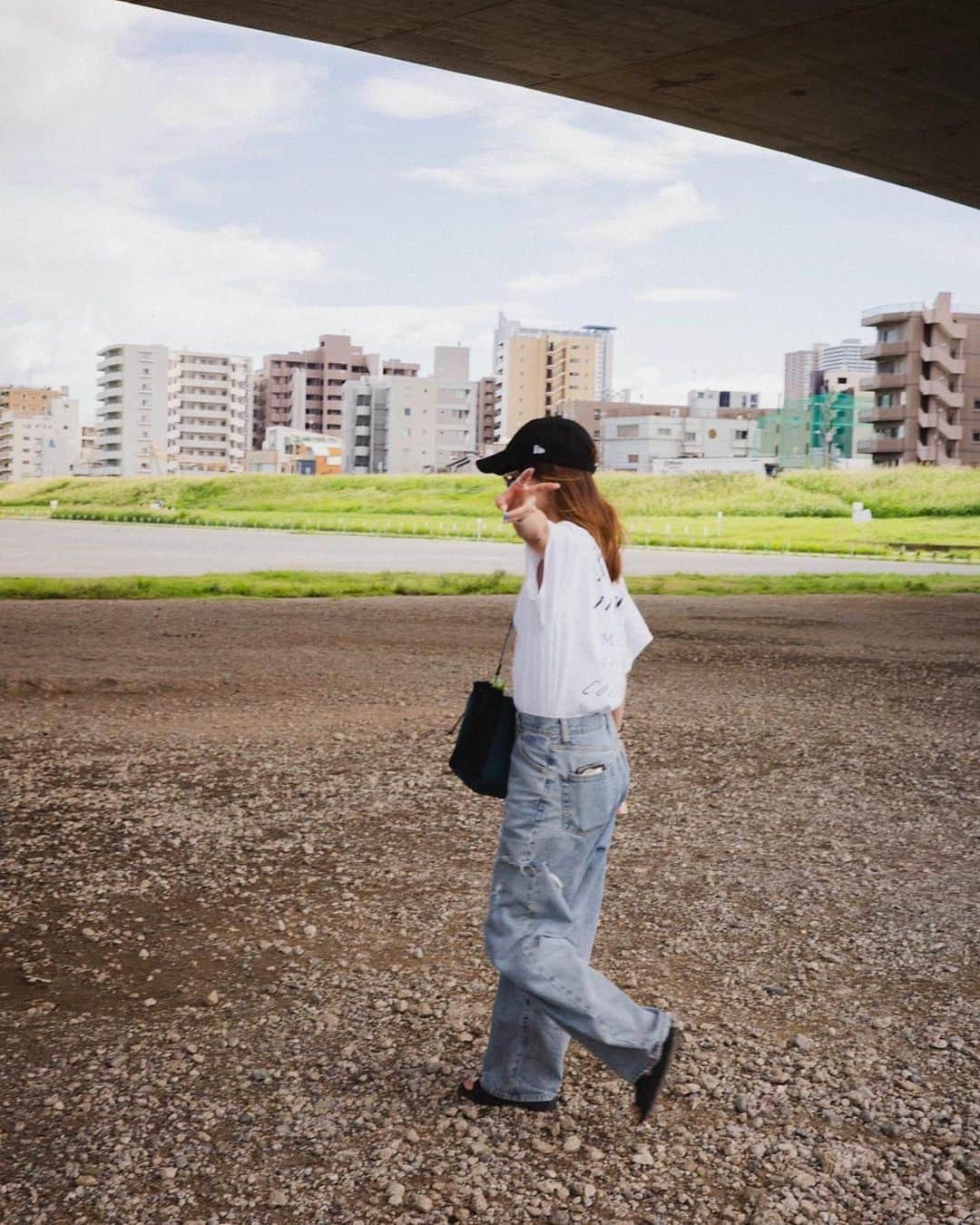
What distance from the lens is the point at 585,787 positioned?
130 inches

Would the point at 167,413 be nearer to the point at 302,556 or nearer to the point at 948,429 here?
the point at 948,429

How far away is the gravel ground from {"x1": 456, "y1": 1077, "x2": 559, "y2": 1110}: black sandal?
37mm

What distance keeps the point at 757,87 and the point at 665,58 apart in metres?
1.36

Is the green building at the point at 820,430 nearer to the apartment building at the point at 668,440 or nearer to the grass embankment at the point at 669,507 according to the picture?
the apartment building at the point at 668,440

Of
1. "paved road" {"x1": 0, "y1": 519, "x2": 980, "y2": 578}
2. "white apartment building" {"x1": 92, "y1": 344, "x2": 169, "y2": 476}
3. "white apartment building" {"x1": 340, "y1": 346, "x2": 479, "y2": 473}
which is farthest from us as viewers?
"white apartment building" {"x1": 92, "y1": 344, "x2": 169, "y2": 476}

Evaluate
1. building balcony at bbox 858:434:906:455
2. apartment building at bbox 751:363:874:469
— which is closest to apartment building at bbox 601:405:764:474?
apartment building at bbox 751:363:874:469

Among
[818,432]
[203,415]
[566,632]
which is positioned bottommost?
[566,632]

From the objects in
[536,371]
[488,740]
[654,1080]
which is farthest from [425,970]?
[536,371]

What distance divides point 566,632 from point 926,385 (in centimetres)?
9624

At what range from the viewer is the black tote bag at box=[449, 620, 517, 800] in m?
3.33

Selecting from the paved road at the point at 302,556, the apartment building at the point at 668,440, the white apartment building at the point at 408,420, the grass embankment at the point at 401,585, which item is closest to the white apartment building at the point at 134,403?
the white apartment building at the point at 408,420

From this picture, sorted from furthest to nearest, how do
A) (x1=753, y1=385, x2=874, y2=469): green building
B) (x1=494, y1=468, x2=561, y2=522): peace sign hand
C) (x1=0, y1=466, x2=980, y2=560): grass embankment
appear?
(x1=753, y1=385, x2=874, y2=469): green building, (x1=0, y1=466, x2=980, y2=560): grass embankment, (x1=494, y1=468, x2=561, y2=522): peace sign hand

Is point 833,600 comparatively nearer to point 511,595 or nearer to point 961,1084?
point 511,595

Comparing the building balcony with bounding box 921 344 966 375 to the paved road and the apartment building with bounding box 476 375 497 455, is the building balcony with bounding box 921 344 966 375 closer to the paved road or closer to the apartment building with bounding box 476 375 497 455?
the paved road
